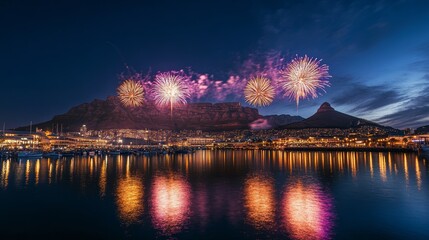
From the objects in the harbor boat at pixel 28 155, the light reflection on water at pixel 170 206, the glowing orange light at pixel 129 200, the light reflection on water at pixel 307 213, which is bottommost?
the light reflection on water at pixel 307 213

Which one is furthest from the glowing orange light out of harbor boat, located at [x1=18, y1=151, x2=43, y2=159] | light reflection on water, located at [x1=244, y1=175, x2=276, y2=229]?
harbor boat, located at [x1=18, y1=151, x2=43, y2=159]

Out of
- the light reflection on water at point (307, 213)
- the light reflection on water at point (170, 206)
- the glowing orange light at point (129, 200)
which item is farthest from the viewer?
the glowing orange light at point (129, 200)

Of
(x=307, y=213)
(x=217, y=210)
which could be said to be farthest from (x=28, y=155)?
(x=307, y=213)

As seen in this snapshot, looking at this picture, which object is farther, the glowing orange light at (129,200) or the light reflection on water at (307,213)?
the glowing orange light at (129,200)

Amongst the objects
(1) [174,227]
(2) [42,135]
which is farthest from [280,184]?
(2) [42,135]

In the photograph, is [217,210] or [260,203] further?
[260,203]

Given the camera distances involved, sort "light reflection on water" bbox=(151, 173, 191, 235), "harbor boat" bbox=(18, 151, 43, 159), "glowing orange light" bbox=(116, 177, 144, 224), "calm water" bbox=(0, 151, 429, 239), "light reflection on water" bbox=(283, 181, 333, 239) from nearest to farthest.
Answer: "light reflection on water" bbox=(283, 181, 333, 239) < "calm water" bbox=(0, 151, 429, 239) < "light reflection on water" bbox=(151, 173, 191, 235) < "glowing orange light" bbox=(116, 177, 144, 224) < "harbor boat" bbox=(18, 151, 43, 159)

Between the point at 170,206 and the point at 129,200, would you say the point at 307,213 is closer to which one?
the point at 170,206

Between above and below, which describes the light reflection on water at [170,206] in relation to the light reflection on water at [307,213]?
above

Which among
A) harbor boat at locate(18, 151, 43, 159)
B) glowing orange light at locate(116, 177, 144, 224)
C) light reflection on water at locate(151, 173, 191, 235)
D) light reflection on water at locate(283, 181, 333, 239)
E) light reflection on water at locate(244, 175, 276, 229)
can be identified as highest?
harbor boat at locate(18, 151, 43, 159)

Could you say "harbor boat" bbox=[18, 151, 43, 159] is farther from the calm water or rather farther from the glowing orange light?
the glowing orange light

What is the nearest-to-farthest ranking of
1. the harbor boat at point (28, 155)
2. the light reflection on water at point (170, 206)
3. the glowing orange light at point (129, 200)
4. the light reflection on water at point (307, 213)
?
the light reflection on water at point (307, 213) → the light reflection on water at point (170, 206) → the glowing orange light at point (129, 200) → the harbor boat at point (28, 155)

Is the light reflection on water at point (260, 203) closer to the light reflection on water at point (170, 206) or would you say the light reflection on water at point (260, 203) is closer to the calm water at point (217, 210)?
the calm water at point (217, 210)

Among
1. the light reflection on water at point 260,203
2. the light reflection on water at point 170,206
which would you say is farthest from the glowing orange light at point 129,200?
the light reflection on water at point 260,203
